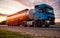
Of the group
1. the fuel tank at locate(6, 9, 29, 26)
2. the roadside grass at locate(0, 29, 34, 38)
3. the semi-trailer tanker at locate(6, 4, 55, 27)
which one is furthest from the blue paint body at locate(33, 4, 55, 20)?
the roadside grass at locate(0, 29, 34, 38)

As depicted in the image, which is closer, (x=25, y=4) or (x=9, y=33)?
(x=9, y=33)

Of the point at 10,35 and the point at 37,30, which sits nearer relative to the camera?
the point at 10,35

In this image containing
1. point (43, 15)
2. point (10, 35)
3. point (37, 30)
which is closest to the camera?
point (10, 35)

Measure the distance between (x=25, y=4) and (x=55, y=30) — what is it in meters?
0.79

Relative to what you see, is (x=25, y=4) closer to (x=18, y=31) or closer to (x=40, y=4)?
(x=40, y=4)

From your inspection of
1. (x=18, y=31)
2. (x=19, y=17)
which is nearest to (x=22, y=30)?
(x=18, y=31)

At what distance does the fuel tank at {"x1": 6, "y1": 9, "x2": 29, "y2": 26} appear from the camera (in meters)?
3.74

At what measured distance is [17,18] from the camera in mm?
3771

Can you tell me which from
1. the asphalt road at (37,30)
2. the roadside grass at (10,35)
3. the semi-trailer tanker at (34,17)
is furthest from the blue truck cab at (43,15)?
the roadside grass at (10,35)

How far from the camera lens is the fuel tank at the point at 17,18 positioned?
12.3 ft

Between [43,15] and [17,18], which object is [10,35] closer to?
[17,18]

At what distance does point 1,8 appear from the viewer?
3.77m

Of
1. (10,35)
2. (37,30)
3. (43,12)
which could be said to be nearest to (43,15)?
(43,12)

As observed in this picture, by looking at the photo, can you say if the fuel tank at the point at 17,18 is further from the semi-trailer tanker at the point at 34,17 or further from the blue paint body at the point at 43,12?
the blue paint body at the point at 43,12
